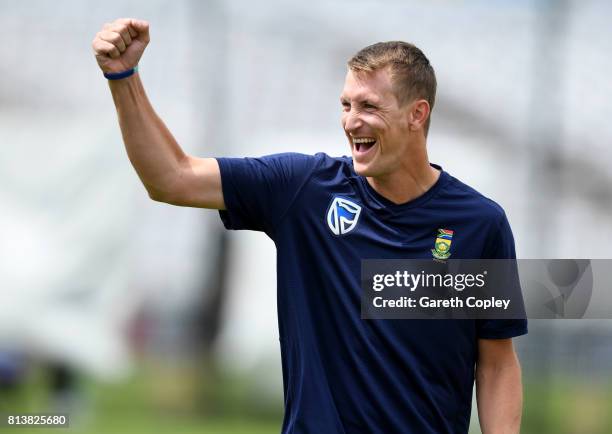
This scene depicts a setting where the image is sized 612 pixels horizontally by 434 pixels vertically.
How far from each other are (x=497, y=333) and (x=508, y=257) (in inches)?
9.6

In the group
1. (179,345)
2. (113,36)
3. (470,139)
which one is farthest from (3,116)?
(113,36)

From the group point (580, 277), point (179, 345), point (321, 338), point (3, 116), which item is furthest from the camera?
point (3, 116)

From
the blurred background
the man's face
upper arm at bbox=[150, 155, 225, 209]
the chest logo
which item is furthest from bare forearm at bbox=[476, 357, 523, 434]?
the blurred background

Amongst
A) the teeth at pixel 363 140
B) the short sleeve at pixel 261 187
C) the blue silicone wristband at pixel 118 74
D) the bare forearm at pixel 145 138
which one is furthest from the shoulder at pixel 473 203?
the blue silicone wristband at pixel 118 74

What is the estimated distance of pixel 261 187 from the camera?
329 cm

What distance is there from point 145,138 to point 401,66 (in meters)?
0.87

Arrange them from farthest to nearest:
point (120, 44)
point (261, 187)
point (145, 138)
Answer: point (261, 187) → point (145, 138) → point (120, 44)

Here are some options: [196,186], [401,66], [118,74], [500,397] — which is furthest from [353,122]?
[500,397]

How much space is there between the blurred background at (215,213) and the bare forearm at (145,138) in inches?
153

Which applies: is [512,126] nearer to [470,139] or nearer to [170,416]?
[470,139]

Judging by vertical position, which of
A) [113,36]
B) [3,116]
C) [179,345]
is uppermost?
[3,116]

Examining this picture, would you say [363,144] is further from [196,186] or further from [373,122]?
[196,186]

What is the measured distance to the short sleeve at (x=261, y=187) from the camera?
10.7ft

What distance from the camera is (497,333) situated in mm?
3369
